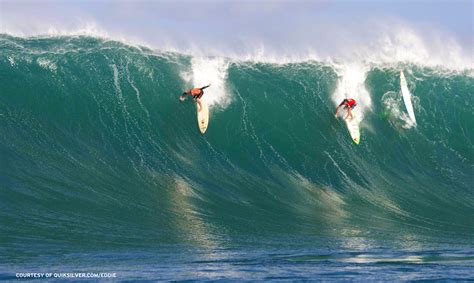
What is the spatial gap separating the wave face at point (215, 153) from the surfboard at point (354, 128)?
20cm

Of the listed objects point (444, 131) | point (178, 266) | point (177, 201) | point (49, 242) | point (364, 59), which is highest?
point (364, 59)

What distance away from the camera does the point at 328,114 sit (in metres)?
18.6

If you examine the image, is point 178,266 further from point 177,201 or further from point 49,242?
point 177,201

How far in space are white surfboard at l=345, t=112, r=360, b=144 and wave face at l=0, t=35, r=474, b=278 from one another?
0.66 ft

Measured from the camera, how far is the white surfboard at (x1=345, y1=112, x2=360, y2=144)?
1783 cm

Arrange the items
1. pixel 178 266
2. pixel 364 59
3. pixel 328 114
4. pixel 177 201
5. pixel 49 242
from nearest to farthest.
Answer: pixel 178 266
pixel 49 242
pixel 177 201
pixel 328 114
pixel 364 59

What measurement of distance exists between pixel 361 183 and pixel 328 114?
10.3 ft

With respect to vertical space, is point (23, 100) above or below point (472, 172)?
above

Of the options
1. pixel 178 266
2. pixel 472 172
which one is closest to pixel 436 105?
pixel 472 172

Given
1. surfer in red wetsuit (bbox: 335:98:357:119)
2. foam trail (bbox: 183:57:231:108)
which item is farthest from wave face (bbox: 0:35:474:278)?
surfer in red wetsuit (bbox: 335:98:357:119)

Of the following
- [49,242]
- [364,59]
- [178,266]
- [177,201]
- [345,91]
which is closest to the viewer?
[178,266]

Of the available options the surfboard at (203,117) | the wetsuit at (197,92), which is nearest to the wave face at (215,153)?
the surfboard at (203,117)

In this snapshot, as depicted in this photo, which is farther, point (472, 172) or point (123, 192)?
point (472, 172)

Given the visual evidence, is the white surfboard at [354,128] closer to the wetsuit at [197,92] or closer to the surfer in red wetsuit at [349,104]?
the surfer in red wetsuit at [349,104]
